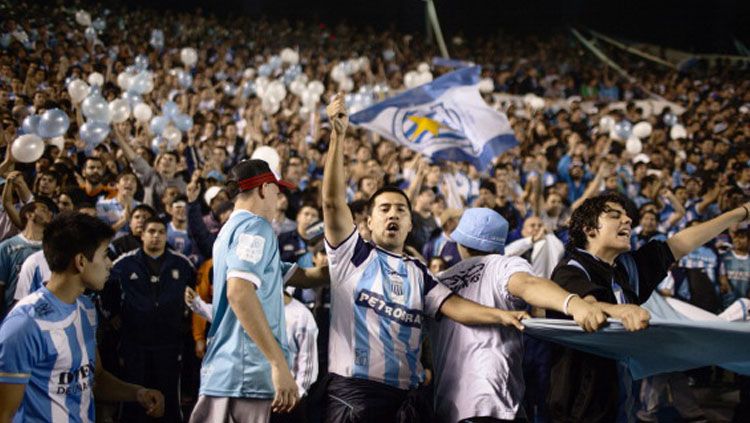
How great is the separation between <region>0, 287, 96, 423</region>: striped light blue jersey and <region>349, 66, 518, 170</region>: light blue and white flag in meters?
6.48

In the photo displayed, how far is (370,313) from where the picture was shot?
12.5ft

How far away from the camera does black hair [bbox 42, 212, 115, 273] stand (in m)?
3.38

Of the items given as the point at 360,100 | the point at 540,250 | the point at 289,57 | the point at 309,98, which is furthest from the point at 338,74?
the point at 540,250

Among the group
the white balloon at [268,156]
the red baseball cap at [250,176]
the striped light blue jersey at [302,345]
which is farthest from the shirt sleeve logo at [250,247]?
the white balloon at [268,156]

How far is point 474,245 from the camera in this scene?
411 centimetres

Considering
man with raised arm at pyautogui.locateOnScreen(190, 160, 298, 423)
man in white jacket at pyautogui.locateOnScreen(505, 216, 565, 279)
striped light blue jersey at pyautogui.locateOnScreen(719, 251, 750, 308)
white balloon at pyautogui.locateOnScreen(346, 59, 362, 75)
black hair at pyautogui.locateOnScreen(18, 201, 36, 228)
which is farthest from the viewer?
white balloon at pyautogui.locateOnScreen(346, 59, 362, 75)

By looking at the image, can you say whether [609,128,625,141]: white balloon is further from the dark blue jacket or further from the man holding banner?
the man holding banner

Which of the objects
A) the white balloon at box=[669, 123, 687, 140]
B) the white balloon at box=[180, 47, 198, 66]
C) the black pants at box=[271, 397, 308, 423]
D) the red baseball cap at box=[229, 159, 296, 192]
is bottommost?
the black pants at box=[271, 397, 308, 423]

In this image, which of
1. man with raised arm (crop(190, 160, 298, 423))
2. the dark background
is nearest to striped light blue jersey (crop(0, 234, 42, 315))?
man with raised arm (crop(190, 160, 298, 423))

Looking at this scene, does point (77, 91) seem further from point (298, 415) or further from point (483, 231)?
point (483, 231)

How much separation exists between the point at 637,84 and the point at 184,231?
1948 centimetres

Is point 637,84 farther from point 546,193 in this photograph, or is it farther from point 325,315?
point 325,315

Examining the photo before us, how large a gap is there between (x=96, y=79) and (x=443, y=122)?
6212 millimetres

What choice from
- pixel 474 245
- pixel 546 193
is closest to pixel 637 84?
pixel 546 193
